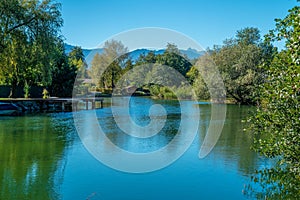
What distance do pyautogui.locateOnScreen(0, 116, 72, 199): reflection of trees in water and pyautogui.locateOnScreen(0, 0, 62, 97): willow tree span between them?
6431mm

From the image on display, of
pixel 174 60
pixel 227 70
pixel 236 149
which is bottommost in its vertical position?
pixel 236 149

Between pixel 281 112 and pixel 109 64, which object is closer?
pixel 281 112

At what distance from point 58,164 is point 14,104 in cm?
1376

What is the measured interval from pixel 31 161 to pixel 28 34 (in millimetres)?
12452

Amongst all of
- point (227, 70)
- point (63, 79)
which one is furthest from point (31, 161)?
point (227, 70)

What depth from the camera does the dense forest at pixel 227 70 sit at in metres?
3.65

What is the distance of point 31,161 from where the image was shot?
289 inches

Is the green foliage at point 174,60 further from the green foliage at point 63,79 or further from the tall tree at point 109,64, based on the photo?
the green foliage at point 63,79

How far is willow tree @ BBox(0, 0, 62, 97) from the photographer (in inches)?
660

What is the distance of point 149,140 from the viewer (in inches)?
432

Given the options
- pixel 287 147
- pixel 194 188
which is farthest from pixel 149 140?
pixel 287 147

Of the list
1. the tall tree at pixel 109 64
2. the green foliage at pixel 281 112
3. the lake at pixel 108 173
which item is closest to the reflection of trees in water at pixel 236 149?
the lake at pixel 108 173

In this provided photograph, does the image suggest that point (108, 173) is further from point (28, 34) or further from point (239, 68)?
point (239, 68)

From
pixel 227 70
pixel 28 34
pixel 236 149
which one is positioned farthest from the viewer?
pixel 227 70
